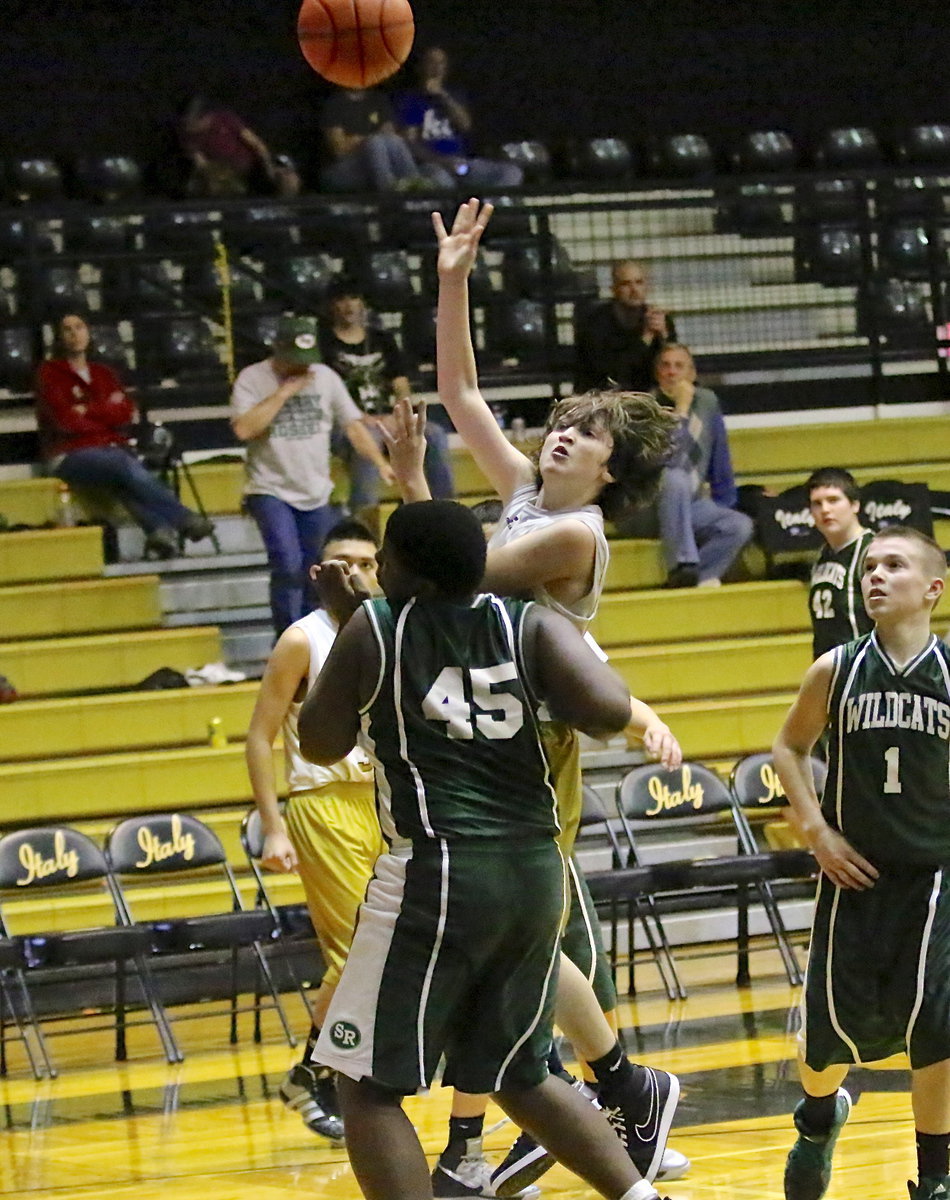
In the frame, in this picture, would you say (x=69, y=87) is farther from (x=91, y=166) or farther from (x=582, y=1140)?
(x=582, y=1140)

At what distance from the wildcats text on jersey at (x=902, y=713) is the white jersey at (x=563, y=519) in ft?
2.40

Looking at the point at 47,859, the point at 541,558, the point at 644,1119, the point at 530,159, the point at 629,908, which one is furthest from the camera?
the point at 530,159

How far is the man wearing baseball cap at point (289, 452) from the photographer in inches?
419

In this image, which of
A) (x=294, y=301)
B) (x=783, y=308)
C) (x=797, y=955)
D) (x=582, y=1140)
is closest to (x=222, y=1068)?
(x=797, y=955)

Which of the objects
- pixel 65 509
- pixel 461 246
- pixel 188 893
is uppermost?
pixel 461 246

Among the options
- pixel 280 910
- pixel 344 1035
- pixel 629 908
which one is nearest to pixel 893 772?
pixel 344 1035

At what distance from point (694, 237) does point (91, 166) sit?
13.5 ft

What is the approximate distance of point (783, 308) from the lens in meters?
13.8

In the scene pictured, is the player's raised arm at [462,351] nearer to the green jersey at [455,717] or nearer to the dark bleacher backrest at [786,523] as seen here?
the green jersey at [455,717]

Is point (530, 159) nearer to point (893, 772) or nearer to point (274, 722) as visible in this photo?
point (274, 722)

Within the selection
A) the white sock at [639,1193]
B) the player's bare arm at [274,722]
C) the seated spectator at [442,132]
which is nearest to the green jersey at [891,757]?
the white sock at [639,1193]

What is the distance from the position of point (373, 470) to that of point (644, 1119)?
654 cm

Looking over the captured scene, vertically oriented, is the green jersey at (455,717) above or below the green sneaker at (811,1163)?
above

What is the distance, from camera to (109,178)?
554 inches
